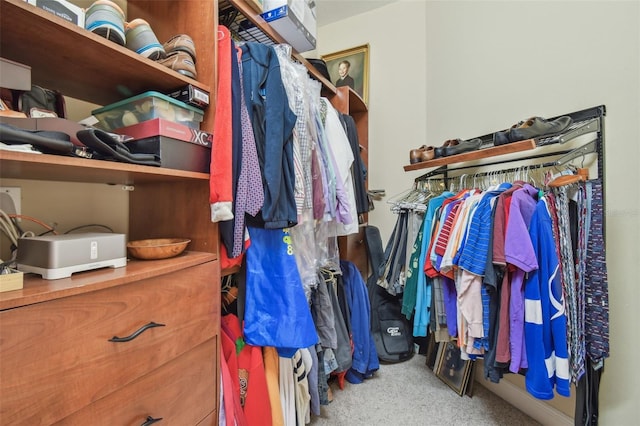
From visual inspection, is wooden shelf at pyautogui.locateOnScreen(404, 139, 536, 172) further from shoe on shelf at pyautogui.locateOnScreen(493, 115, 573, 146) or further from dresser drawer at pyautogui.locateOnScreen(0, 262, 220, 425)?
dresser drawer at pyautogui.locateOnScreen(0, 262, 220, 425)

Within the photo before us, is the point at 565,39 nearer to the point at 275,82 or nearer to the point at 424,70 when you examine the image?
the point at 424,70

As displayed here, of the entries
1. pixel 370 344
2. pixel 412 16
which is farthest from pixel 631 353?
pixel 412 16

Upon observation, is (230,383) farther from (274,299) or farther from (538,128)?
(538,128)

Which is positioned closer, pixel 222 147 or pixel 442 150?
pixel 222 147

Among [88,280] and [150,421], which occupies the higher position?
[88,280]

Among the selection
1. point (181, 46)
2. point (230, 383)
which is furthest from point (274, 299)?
point (181, 46)

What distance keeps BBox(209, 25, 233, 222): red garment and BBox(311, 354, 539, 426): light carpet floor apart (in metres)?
1.23

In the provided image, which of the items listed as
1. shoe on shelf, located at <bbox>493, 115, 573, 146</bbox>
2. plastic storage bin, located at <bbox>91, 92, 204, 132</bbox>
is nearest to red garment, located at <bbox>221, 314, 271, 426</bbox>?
plastic storage bin, located at <bbox>91, 92, 204, 132</bbox>

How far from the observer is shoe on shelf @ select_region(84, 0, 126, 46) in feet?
2.42

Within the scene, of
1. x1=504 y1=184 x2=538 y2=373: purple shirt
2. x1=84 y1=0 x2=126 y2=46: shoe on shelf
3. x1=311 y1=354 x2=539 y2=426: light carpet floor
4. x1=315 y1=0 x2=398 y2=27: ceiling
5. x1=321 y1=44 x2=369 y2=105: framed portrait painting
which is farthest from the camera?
x1=321 y1=44 x2=369 y2=105: framed portrait painting

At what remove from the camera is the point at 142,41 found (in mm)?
866

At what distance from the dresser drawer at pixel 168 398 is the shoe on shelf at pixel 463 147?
148 cm

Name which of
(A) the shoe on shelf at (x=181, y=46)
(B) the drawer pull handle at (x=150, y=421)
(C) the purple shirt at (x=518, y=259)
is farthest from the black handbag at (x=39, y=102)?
(C) the purple shirt at (x=518, y=259)

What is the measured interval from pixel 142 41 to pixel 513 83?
1.78 meters
